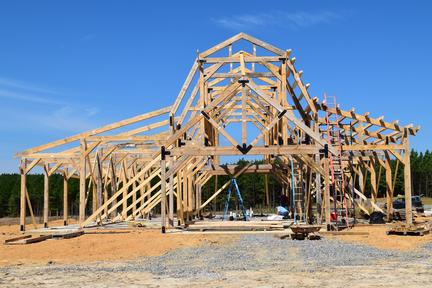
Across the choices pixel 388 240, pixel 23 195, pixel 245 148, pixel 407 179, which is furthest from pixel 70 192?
pixel 388 240

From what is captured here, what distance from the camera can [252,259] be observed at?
11.8 m

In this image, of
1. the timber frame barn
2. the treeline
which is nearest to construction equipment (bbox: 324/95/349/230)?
the timber frame barn

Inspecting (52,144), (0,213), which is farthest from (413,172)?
(52,144)

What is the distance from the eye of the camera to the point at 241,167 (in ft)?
80.8

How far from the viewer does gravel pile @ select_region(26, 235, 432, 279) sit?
10.4 meters

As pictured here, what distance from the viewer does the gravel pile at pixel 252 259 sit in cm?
1042

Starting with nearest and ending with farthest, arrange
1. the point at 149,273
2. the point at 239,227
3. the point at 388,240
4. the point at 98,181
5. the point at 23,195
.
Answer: the point at 149,273 → the point at 388,240 → the point at 239,227 → the point at 23,195 → the point at 98,181

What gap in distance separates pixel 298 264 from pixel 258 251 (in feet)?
8.62

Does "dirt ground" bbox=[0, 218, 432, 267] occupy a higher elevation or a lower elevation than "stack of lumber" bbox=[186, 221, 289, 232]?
lower

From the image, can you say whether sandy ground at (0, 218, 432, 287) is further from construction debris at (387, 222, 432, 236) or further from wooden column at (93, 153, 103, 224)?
wooden column at (93, 153, 103, 224)

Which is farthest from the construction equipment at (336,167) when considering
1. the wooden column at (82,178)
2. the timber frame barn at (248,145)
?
the wooden column at (82,178)

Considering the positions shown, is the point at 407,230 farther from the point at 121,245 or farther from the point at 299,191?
the point at 121,245

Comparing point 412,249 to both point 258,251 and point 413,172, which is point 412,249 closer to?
point 258,251

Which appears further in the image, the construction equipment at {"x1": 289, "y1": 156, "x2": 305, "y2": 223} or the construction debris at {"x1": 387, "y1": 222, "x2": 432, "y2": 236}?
the construction equipment at {"x1": 289, "y1": 156, "x2": 305, "y2": 223}
